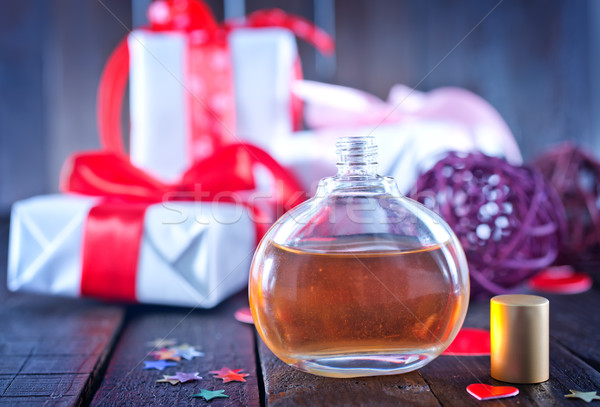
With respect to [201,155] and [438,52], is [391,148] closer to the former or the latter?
[201,155]

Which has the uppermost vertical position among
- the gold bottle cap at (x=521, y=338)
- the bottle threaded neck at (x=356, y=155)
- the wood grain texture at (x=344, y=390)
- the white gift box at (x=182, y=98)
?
the white gift box at (x=182, y=98)

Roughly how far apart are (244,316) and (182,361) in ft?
0.48

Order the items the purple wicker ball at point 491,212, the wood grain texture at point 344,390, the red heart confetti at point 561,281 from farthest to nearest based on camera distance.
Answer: the red heart confetti at point 561,281 → the purple wicker ball at point 491,212 → the wood grain texture at point 344,390

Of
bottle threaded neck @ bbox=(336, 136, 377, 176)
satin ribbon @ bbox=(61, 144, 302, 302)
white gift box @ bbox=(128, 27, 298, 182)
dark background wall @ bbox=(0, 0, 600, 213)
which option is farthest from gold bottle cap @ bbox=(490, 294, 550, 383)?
dark background wall @ bbox=(0, 0, 600, 213)

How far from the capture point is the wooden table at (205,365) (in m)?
0.46

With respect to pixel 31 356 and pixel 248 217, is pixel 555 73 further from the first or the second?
pixel 31 356

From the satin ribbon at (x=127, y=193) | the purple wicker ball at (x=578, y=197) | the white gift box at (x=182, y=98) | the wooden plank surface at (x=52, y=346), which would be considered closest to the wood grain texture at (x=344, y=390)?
the wooden plank surface at (x=52, y=346)

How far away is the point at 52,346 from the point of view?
23.9 inches

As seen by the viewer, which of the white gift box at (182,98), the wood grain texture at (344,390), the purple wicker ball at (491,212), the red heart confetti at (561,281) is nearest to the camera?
the wood grain texture at (344,390)

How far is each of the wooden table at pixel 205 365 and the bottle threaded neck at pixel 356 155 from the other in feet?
0.53

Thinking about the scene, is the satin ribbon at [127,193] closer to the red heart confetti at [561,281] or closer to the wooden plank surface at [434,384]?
the wooden plank surface at [434,384]

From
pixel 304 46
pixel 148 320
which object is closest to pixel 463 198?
pixel 148 320

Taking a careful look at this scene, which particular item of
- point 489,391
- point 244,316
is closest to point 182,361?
point 244,316

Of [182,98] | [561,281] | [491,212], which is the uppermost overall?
[182,98]
